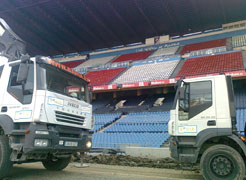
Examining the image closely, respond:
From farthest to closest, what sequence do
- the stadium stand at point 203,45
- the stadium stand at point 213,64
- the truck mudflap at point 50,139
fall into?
the stadium stand at point 203,45 < the stadium stand at point 213,64 < the truck mudflap at point 50,139

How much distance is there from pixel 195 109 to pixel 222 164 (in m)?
1.35

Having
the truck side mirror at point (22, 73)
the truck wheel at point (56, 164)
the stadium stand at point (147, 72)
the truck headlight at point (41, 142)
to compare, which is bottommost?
the truck wheel at point (56, 164)

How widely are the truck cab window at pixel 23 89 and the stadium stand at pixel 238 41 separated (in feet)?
54.9

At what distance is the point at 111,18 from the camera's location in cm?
1925

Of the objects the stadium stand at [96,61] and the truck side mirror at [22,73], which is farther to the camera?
the stadium stand at [96,61]

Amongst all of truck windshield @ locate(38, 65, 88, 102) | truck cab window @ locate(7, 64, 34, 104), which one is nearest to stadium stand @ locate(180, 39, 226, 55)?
truck windshield @ locate(38, 65, 88, 102)

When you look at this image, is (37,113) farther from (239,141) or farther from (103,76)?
(103,76)

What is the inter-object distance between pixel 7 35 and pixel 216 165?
7045mm

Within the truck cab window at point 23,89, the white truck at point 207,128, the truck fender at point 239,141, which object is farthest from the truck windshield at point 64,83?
the truck fender at point 239,141

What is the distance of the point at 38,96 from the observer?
180 inches

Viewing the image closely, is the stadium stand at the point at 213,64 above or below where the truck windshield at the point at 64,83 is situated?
above

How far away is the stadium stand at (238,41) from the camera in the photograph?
16.9 metres

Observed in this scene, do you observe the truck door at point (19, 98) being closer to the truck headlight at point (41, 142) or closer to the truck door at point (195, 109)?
the truck headlight at point (41, 142)

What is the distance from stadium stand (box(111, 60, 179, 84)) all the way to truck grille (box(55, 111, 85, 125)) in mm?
10383
